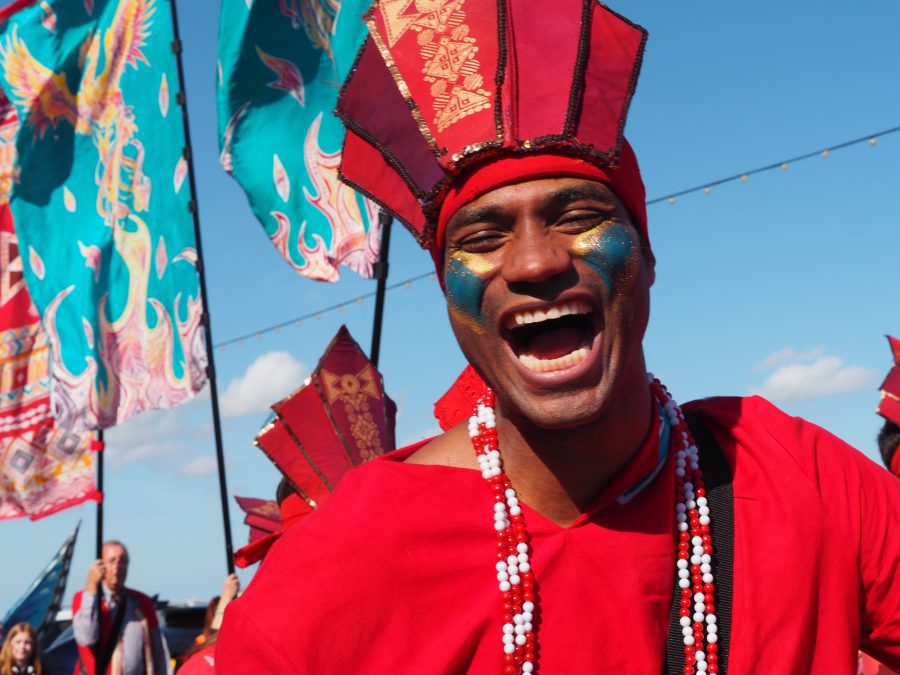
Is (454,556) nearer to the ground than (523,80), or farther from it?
nearer to the ground

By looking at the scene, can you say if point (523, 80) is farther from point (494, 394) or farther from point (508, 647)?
point (508, 647)

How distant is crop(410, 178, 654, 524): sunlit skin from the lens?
177 centimetres

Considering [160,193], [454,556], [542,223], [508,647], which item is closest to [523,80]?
[542,223]

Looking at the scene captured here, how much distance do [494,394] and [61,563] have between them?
9.45m

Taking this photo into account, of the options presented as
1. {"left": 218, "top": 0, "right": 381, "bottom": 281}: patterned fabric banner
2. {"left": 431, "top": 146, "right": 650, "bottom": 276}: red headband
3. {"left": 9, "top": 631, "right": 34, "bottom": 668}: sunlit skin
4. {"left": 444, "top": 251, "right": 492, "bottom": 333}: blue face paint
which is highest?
{"left": 218, "top": 0, "right": 381, "bottom": 281}: patterned fabric banner

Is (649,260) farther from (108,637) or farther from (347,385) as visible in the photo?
(108,637)

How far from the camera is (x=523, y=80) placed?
188 centimetres

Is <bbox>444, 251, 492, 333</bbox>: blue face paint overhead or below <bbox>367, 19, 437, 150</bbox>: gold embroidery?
below

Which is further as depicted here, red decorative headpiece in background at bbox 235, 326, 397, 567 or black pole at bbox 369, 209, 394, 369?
black pole at bbox 369, 209, 394, 369

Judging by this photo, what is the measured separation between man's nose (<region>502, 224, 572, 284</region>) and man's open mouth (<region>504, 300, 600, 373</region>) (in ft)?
0.19

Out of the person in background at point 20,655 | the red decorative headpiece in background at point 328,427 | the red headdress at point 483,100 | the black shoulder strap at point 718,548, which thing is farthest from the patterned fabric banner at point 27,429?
the black shoulder strap at point 718,548

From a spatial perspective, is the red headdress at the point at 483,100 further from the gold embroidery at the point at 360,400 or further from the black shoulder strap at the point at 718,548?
the gold embroidery at the point at 360,400

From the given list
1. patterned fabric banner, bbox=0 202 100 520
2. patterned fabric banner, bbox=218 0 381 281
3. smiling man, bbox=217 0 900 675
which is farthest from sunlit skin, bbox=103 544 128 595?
smiling man, bbox=217 0 900 675

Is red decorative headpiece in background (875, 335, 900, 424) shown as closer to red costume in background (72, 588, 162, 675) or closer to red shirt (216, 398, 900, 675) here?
red shirt (216, 398, 900, 675)
